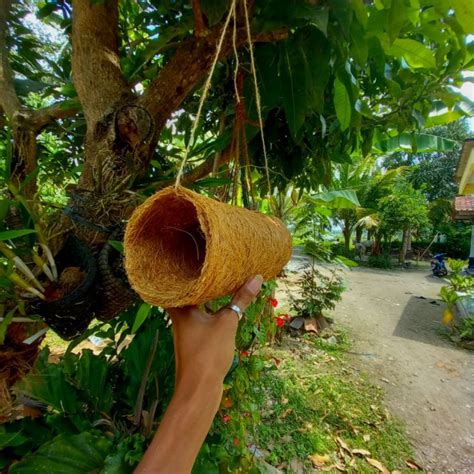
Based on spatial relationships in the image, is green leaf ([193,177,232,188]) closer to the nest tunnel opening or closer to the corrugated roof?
the nest tunnel opening

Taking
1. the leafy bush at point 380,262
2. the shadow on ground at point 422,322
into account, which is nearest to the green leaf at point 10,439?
the shadow on ground at point 422,322

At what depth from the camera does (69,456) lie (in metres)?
0.88

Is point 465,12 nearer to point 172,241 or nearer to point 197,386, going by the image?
point 172,241

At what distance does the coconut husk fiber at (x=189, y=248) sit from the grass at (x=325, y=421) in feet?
4.26

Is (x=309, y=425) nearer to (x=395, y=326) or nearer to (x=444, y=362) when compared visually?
(x=444, y=362)

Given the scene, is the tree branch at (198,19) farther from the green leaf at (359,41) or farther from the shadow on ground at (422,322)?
the shadow on ground at (422,322)

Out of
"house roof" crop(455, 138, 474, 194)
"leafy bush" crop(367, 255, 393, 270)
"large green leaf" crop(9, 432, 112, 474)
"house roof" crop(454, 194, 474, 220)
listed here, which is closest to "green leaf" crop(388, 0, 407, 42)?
"large green leaf" crop(9, 432, 112, 474)

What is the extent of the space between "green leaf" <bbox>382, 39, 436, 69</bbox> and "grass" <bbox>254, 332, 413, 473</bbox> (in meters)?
1.56

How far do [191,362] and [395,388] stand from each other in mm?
3351

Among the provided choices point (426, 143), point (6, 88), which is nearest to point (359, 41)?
point (6, 88)

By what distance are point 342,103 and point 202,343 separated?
2.62 feet

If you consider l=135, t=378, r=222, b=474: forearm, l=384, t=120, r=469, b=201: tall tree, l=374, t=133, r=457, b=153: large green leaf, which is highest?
l=384, t=120, r=469, b=201: tall tree

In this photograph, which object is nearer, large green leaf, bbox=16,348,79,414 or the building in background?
large green leaf, bbox=16,348,79,414

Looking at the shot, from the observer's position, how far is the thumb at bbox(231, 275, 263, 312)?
64 cm
